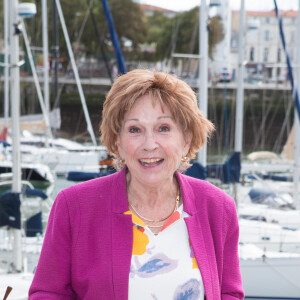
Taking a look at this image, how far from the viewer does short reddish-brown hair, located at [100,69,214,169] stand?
1.71 metres

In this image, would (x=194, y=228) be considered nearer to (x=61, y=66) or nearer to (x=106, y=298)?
(x=106, y=298)

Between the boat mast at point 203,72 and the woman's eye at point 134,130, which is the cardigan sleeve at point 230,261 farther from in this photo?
the boat mast at point 203,72

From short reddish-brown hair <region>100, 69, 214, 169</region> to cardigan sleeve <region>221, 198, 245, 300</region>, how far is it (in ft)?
0.97

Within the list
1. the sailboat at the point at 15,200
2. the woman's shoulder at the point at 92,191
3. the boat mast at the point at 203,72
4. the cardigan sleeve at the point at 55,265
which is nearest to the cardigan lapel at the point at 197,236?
the woman's shoulder at the point at 92,191

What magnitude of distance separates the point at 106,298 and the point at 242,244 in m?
5.28

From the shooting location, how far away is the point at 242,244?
677 cm

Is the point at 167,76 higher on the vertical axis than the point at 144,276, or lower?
higher

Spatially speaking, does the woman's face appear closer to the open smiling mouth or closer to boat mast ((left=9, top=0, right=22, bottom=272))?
the open smiling mouth

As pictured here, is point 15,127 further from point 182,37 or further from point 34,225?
point 182,37

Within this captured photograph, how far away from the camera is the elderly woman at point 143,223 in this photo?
1676mm

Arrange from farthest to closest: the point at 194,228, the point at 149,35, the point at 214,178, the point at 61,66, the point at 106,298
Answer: the point at 149,35 → the point at 61,66 → the point at 214,178 → the point at 194,228 → the point at 106,298

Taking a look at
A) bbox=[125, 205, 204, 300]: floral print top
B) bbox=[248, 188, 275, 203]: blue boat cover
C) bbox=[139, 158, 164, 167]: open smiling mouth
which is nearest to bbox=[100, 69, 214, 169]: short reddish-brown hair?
bbox=[139, 158, 164, 167]: open smiling mouth

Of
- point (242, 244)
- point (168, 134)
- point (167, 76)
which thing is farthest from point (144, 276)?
point (242, 244)

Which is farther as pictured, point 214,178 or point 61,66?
point 61,66
